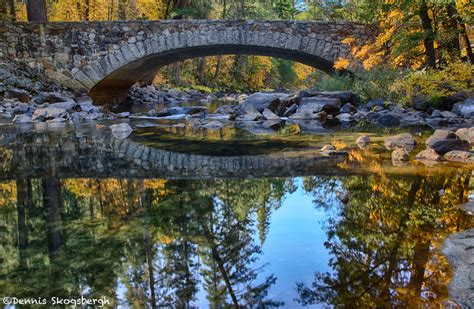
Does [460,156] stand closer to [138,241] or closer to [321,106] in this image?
[138,241]

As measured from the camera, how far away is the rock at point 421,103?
10898mm

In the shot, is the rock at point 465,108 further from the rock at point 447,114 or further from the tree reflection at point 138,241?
the tree reflection at point 138,241

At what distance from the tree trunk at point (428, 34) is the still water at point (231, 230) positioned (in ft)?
21.6

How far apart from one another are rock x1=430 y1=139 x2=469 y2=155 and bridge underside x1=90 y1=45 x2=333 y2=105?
9402 mm

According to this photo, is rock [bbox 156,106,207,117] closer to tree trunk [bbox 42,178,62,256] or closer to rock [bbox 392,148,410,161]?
rock [bbox 392,148,410,161]

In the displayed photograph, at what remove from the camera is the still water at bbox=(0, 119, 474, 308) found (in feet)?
6.97

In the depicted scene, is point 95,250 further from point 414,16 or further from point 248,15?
point 248,15

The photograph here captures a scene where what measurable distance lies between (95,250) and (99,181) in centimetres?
195

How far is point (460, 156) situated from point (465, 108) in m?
5.33

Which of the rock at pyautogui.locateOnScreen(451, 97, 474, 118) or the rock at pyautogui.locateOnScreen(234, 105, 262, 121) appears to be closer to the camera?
the rock at pyautogui.locateOnScreen(451, 97, 474, 118)

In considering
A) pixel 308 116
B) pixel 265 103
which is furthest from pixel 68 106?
pixel 308 116

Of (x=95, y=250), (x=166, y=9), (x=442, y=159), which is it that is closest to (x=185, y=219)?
(x=95, y=250)

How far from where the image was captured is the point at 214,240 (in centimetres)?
279

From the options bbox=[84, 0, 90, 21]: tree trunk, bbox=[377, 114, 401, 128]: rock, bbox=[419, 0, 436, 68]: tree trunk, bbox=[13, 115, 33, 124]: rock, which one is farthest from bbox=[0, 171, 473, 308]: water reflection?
bbox=[84, 0, 90, 21]: tree trunk
